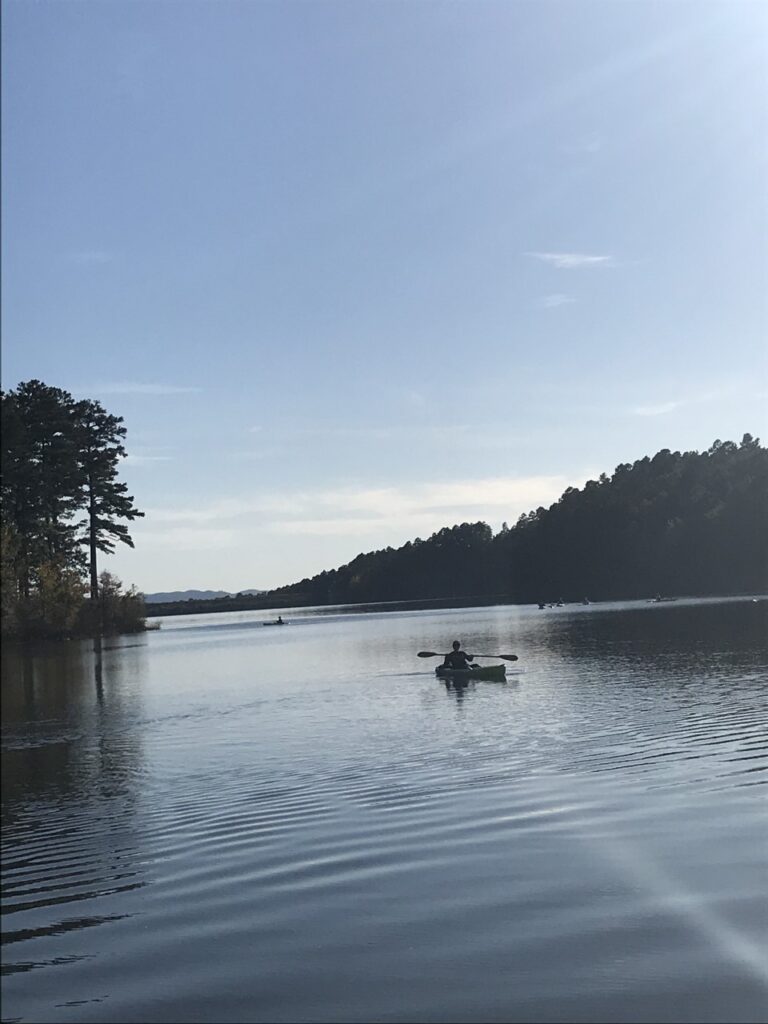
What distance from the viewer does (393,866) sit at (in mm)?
11312

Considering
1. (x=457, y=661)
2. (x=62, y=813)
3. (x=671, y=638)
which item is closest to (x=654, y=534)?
(x=671, y=638)

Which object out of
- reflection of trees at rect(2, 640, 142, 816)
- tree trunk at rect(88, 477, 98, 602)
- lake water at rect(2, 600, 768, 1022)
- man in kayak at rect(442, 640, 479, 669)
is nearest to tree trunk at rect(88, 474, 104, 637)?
tree trunk at rect(88, 477, 98, 602)

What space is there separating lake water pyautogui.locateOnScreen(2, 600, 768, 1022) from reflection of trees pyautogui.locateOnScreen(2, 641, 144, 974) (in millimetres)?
57

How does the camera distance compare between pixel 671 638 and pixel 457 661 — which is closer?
pixel 457 661

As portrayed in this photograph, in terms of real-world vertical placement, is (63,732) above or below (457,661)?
below

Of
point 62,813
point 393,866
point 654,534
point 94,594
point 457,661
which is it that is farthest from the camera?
point 654,534

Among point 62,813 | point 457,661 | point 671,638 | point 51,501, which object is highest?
point 51,501

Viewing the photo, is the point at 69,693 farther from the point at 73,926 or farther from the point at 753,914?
the point at 753,914

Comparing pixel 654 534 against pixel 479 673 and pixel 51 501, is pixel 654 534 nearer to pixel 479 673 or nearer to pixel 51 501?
pixel 479 673

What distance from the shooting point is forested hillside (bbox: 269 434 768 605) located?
129375 mm

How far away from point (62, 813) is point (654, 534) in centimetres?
13586

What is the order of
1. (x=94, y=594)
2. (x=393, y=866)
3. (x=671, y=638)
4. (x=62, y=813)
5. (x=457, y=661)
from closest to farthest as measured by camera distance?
(x=393, y=866) → (x=62, y=813) → (x=457, y=661) → (x=671, y=638) → (x=94, y=594)

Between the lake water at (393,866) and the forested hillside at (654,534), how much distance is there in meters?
110

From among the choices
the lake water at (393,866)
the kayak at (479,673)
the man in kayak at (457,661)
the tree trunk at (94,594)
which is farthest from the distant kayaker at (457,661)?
the tree trunk at (94,594)
